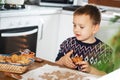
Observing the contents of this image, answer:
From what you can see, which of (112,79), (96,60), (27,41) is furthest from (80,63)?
(27,41)

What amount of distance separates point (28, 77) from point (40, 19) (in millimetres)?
1561

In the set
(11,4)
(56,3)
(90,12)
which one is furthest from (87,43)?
(56,3)

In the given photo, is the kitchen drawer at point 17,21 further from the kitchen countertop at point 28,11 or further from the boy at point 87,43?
the boy at point 87,43

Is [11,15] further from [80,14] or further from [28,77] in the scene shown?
[28,77]

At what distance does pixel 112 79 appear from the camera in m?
0.50

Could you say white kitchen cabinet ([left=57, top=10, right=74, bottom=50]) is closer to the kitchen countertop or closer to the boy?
the kitchen countertop

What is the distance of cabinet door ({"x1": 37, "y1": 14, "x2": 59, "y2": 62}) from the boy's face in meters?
0.74

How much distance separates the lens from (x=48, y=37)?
2.83 metres

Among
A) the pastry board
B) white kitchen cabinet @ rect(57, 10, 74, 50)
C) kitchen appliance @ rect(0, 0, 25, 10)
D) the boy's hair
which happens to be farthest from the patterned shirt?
white kitchen cabinet @ rect(57, 10, 74, 50)

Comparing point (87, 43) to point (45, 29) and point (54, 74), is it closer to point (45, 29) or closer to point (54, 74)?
point (54, 74)

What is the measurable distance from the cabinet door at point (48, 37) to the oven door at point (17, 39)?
0.11 m

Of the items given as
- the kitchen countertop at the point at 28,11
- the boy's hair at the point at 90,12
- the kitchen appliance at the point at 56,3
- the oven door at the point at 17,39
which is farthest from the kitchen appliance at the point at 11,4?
the boy's hair at the point at 90,12

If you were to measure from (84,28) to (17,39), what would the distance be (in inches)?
27.5

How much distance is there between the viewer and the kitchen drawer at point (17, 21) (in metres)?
2.26
